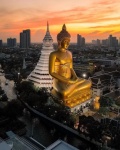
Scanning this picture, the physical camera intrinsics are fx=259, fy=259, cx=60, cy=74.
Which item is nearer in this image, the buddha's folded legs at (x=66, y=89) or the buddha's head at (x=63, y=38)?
the buddha's head at (x=63, y=38)

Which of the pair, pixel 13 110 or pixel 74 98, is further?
pixel 74 98

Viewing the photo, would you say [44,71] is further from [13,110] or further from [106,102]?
[13,110]

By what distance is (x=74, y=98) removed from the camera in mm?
14141

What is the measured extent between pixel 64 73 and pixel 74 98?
1.54m

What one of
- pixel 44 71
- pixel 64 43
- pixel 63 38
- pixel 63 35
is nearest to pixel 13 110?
pixel 64 43

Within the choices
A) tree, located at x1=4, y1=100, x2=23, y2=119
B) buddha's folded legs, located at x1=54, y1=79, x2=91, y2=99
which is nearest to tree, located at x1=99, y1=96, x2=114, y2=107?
buddha's folded legs, located at x1=54, y1=79, x2=91, y2=99

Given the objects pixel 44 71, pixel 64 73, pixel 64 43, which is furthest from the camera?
pixel 44 71

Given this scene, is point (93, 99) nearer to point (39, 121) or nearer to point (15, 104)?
point (39, 121)

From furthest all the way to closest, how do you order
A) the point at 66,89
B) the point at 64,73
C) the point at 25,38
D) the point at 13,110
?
the point at 25,38 < the point at 64,73 < the point at 66,89 < the point at 13,110

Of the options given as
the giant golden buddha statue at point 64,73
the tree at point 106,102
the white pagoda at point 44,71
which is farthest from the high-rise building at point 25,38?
the giant golden buddha statue at point 64,73

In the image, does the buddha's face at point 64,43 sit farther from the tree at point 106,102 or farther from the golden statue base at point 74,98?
the tree at point 106,102

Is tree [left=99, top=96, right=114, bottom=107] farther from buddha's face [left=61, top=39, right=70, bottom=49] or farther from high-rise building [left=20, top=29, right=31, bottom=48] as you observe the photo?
high-rise building [left=20, top=29, right=31, bottom=48]

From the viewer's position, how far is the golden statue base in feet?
45.1

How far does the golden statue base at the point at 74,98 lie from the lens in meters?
13.7
